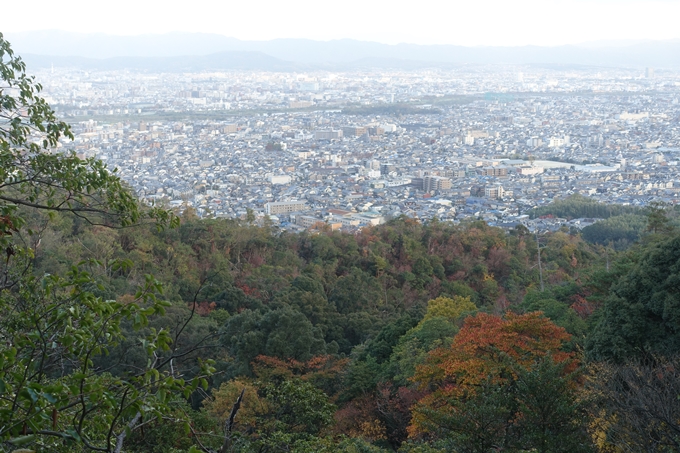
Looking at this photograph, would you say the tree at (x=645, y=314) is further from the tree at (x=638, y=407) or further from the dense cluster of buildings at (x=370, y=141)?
the dense cluster of buildings at (x=370, y=141)

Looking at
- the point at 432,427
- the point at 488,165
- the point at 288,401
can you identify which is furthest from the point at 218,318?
the point at 488,165

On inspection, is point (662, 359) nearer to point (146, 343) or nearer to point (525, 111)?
point (146, 343)

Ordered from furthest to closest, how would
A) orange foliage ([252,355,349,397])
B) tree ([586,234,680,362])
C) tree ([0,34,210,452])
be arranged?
orange foliage ([252,355,349,397]) < tree ([586,234,680,362]) < tree ([0,34,210,452])

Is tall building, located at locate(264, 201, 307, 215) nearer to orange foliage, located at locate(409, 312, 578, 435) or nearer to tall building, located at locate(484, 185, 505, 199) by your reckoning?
tall building, located at locate(484, 185, 505, 199)

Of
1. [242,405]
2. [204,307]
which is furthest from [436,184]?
[242,405]

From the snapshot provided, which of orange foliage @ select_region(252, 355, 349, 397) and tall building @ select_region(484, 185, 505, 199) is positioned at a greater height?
orange foliage @ select_region(252, 355, 349, 397)

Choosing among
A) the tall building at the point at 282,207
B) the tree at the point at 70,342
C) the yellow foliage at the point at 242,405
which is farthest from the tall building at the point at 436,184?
the tree at the point at 70,342

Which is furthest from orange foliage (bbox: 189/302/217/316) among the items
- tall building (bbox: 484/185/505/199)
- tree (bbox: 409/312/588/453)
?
tall building (bbox: 484/185/505/199)
